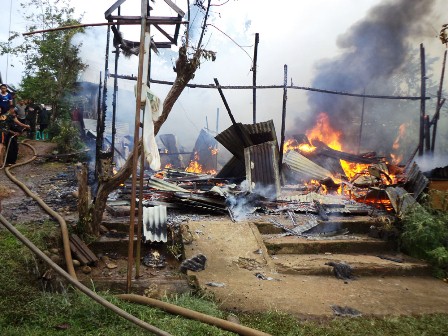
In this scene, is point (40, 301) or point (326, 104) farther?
point (326, 104)

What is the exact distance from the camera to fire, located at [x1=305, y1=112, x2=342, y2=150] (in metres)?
20.6

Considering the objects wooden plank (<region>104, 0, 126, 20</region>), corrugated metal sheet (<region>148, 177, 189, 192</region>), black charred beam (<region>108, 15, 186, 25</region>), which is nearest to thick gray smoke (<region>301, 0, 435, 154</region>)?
corrugated metal sheet (<region>148, 177, 189, 192</region>)

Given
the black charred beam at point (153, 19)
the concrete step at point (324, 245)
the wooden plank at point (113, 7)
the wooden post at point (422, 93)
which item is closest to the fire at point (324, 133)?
the wooden post at point (422, 93)

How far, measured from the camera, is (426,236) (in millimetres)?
6633

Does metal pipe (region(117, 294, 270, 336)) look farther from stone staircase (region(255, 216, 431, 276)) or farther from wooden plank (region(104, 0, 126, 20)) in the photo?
wooden plank (region(104, 0, 126, 20))

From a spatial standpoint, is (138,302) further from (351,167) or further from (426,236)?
(351,167)

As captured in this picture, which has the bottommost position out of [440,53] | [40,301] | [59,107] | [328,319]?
[328,319]

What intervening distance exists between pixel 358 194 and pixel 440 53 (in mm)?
17805

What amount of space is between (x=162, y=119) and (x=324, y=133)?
684 inches

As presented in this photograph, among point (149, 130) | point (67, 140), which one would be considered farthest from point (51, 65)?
point (149, 130)

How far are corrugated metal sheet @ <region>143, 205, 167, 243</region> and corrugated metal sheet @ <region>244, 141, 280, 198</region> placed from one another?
3659mm

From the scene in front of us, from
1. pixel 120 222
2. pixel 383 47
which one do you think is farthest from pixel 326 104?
pixel 120 222

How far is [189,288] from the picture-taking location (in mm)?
4980

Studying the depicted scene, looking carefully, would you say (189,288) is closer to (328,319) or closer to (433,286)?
(328,319)
